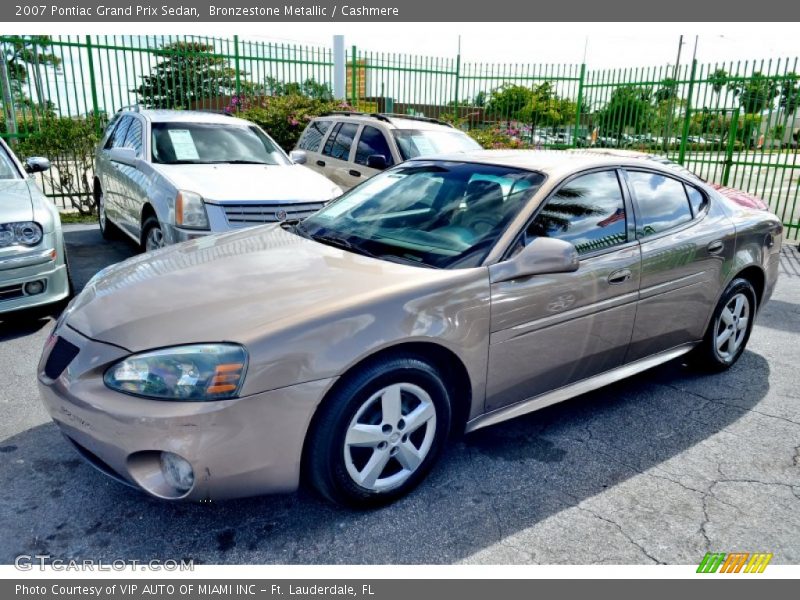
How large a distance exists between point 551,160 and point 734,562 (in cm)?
221

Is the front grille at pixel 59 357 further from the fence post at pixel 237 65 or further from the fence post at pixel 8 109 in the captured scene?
the fence post at pixel 237 65

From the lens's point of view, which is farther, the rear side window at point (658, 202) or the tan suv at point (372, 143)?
the tan suv at point (372, 143)

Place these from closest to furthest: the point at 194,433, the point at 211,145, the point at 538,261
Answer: the point at 194,433 < the point at 538,261 < the point at 211,145

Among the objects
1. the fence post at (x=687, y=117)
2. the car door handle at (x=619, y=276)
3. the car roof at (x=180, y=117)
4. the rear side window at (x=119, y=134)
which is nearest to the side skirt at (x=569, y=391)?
the car door handle at (x=619, y=276)

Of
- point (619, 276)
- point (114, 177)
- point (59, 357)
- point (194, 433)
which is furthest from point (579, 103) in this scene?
point (194, 433)

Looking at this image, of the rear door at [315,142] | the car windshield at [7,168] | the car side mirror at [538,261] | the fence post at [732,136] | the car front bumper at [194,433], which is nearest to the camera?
the car front bumper at [194,433]

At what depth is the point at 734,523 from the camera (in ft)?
9.30

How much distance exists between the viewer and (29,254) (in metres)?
4.72

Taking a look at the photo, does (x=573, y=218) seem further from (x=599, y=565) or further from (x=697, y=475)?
(x=599, y=565)

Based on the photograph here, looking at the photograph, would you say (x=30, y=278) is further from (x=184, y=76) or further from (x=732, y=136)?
(x=732, y=136)

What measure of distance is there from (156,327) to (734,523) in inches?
104

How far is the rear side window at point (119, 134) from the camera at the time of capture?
303 inches

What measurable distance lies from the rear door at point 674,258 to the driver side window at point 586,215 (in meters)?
0.16
